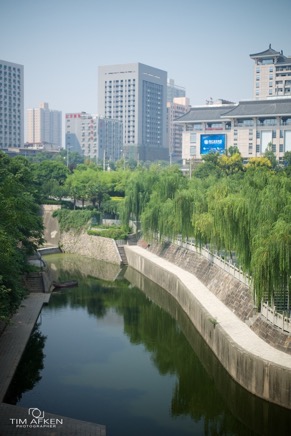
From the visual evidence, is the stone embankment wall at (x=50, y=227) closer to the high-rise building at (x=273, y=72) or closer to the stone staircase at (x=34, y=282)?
the stone staircase at (x=34, y=282)

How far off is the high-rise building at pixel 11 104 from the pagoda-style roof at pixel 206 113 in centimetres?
5379

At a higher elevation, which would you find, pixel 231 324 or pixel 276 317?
pixel 276 317

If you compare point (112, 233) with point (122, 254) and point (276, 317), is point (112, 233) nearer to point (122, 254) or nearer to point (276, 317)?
point (122, 254)

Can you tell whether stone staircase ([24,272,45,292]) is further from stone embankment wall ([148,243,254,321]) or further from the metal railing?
the metal railing

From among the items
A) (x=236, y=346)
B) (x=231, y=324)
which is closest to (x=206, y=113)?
(x=231, y=324)

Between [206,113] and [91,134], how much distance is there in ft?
196

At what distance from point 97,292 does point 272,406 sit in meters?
20.5

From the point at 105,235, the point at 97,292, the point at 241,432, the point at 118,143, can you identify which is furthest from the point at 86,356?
the point at 118,143

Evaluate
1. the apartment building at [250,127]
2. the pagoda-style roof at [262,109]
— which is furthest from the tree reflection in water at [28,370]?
the pagoda-style roof at [262,109]

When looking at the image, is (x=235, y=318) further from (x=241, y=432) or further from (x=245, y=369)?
(x=241, y=432)

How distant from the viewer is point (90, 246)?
173ft

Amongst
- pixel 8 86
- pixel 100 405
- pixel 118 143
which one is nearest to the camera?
pixel 100 405

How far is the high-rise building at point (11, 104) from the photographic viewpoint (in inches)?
5207

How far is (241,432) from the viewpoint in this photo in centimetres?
1833
